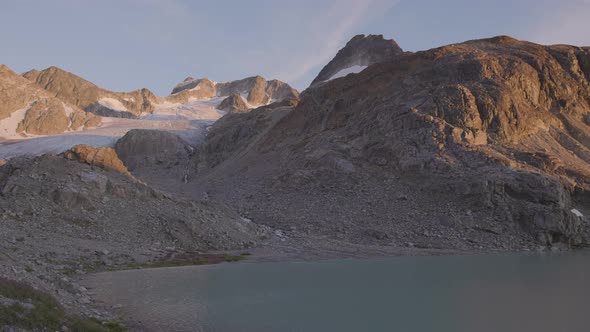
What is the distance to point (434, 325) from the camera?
77.7 feet

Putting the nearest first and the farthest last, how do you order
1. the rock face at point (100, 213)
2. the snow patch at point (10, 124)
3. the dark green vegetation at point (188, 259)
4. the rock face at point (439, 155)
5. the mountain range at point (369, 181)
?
the dark green vegetation at point (188, 259)
the rock face at point (100, 213)
the mountain range at point (369, 181)
the rock face at point (439, 155)
the snow patch at point (10, 124)

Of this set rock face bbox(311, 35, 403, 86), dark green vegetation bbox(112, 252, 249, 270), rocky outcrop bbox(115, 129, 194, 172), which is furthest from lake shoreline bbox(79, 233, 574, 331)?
rock face bbox(311, 35, 403, 86)

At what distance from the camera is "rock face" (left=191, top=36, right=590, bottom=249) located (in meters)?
61.1

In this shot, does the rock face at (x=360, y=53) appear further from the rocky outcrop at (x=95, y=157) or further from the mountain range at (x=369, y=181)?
the rocky outcrop at (x=95, y=157)

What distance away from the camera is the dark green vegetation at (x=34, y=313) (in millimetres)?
16203

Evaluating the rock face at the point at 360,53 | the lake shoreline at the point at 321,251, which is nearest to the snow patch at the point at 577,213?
the lake shoreline at the point at 321,251

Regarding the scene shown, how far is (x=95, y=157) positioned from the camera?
6059 centimetres

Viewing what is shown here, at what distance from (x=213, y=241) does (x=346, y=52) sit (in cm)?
14049

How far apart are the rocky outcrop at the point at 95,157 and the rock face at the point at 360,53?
113189 mm

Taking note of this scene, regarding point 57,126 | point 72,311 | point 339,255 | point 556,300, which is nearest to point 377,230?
point 339,255

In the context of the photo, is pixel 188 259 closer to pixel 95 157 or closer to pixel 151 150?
pixel 95 157

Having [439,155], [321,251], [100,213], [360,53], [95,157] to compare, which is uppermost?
[360,53]

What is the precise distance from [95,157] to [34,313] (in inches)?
1821

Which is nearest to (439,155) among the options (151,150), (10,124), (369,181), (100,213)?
(369,181)
